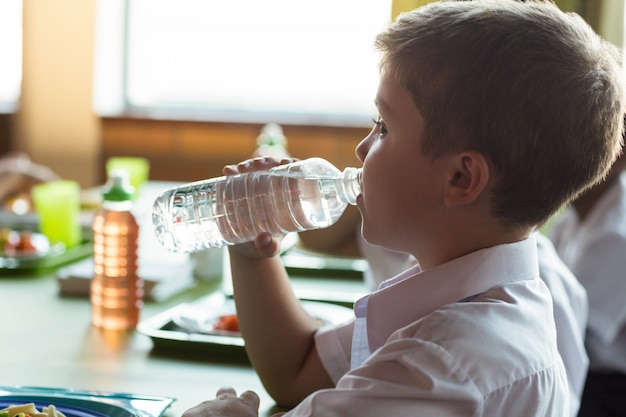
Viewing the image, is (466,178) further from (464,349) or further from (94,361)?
(94,361)

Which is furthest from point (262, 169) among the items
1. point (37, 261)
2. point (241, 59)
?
point (241, 59)

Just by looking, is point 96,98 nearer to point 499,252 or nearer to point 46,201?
point 46,201

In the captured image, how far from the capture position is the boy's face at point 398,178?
36.9 inches

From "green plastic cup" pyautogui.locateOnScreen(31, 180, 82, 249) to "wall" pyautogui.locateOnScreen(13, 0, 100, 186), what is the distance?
2.01 metres

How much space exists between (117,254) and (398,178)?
0.78 meters

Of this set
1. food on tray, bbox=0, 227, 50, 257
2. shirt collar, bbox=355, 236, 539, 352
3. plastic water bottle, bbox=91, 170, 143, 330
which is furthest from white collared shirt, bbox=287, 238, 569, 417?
food on tray, bbox=0, 227, 50, 257

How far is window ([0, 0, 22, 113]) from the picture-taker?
14.3 ft

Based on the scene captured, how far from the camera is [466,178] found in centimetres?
92

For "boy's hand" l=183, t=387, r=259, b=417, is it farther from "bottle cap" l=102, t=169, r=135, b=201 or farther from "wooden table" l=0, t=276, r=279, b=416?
"bottle cap" l=102, t=169, r=135, b=201

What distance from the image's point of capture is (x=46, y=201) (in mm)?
2277

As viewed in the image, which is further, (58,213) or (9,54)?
(9,54)

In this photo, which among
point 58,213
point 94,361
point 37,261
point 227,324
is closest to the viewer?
point 94,361

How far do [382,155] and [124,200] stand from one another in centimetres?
76

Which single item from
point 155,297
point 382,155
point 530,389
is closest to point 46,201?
point 155,297
